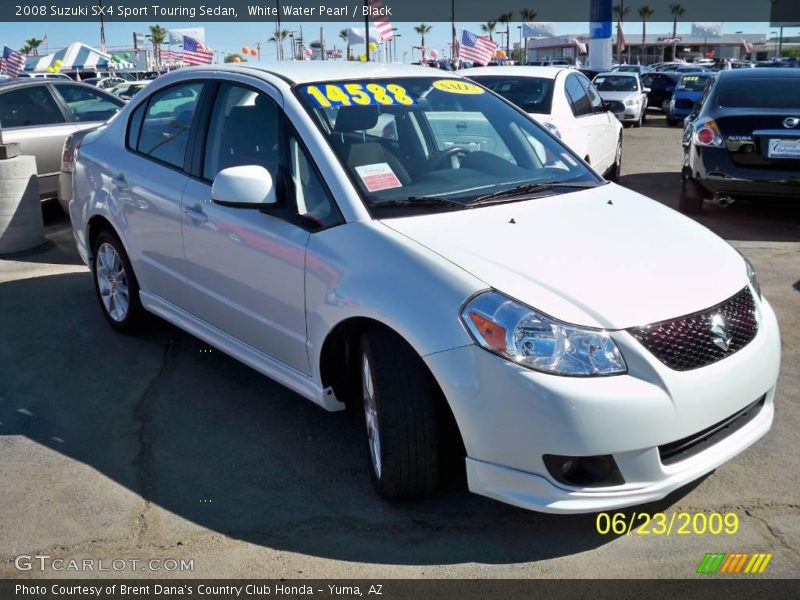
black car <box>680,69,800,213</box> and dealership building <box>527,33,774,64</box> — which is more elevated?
dealership building <box>527,33,774,64</box>

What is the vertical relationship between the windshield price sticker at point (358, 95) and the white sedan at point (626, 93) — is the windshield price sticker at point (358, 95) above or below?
above

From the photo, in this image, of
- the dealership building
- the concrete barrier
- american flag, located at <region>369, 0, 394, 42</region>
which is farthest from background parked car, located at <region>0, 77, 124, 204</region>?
the dealership building

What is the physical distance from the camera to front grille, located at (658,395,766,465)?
2.94m

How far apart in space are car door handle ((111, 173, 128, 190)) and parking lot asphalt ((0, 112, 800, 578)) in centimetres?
101

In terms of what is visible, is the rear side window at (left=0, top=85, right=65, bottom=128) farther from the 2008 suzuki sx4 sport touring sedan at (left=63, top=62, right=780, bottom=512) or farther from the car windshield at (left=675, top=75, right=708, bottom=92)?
the car windshield at (left=675, top=75, right=708, bottom=92)

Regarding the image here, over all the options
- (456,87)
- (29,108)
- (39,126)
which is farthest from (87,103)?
(456,87)

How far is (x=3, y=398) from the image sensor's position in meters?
4.62

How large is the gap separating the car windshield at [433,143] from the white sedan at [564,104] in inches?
169

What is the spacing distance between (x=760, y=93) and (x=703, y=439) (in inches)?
262

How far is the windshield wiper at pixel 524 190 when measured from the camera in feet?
12.1

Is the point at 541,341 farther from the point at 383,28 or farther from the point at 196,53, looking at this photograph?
the point at 196,53

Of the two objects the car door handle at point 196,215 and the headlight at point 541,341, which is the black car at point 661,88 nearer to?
the car door handle at point 196,215

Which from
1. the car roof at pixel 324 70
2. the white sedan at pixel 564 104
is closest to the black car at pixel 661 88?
the white sedan at pixel 564 104

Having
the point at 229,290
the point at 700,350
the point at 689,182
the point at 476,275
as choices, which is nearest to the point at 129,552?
the point at 229,290
